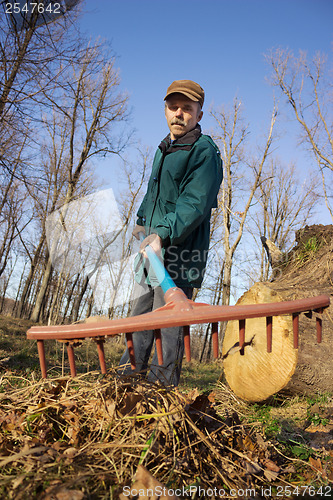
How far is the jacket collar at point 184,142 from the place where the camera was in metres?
2.39

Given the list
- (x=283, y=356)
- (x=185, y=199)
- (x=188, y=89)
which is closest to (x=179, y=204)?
(x=185, y=199)

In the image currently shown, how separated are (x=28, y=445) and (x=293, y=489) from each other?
1.11 metres

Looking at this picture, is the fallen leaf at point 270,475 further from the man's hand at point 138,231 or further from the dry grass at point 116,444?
the man's hand at point 138,231

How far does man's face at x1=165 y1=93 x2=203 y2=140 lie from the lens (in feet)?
8.08

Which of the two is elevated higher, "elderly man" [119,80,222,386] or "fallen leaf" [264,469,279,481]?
"elderly man" [119,80,222,386]

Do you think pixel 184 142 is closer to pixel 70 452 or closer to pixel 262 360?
pixel 70 452

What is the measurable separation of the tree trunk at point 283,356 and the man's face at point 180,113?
229 centimetres

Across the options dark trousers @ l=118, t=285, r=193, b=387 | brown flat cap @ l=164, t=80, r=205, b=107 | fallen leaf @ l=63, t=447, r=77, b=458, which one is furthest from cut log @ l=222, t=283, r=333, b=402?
fallen leaf @ l=63, t=447, r=77, b=458

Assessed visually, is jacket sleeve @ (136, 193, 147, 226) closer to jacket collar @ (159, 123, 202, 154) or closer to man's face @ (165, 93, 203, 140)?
jacket collar @ (159, 123, 202, 154)

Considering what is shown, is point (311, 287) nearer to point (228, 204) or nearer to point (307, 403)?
point (307, 403)

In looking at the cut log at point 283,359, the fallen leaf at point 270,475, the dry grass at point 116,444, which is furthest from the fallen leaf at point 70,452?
the cut log at point 283,359

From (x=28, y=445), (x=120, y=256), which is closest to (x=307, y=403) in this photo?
(x=28, y=445)

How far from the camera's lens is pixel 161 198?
254 centimetres

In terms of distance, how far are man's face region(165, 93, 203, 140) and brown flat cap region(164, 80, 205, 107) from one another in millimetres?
48
